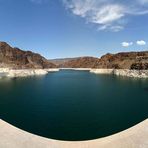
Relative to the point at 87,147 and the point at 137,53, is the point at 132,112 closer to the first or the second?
the point at 87,147

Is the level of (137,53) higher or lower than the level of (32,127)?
higher

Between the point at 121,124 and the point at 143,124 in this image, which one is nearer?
the point at 143,124

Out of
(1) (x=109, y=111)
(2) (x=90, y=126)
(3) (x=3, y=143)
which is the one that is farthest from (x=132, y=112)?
(3) (x=3, y=143)

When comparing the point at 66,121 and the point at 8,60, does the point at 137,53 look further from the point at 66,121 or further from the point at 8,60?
the point at 66,121

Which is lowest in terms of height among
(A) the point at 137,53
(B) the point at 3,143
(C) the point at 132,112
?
(C) the point at 132,112

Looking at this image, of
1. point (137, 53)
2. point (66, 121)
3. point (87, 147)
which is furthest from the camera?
point (137, 53)

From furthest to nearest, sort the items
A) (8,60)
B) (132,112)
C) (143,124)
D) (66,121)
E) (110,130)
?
1. (8,60)
2. (132,112)
3. (66,121)
4. (110,130)
5. (143,124)

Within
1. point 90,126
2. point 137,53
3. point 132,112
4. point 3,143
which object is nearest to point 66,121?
point 90,126
